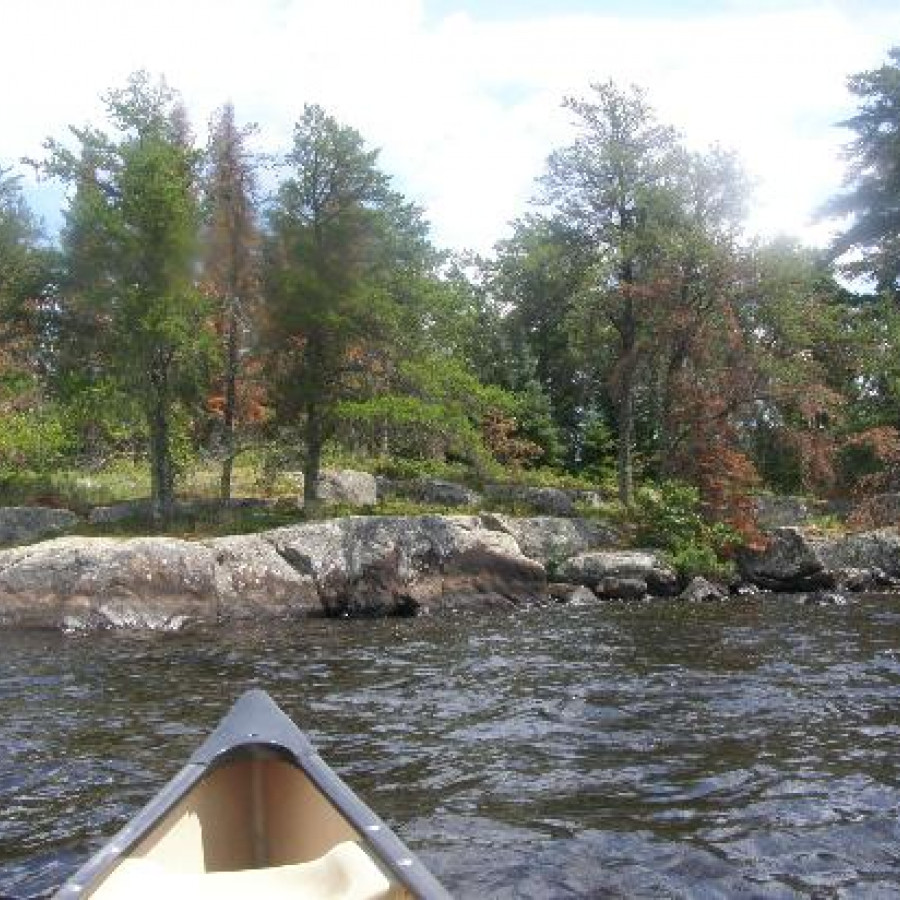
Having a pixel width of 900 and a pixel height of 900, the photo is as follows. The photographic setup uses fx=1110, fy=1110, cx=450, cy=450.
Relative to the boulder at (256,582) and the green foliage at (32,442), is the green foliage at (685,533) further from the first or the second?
the green foliage at (32,442)

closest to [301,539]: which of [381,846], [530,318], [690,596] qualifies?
[690,596]

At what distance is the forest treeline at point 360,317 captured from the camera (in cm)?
2244

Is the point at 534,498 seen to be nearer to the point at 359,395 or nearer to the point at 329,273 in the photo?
the point at 359,395

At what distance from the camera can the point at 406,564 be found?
19844 millimetres

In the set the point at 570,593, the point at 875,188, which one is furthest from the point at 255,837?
the point at 875,188

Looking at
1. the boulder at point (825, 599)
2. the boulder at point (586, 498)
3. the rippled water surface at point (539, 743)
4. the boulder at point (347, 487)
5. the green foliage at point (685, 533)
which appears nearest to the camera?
the rippled water surface at point (539, 743)

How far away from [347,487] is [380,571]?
8183 mm

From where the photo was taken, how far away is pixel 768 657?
1333 cm

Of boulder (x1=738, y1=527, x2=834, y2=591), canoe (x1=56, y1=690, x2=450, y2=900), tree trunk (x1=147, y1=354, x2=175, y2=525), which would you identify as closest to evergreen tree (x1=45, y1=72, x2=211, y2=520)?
tree trunk (x1=147, y1=354, x2=175, y2=525)

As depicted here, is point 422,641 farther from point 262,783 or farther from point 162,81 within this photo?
point 162,81

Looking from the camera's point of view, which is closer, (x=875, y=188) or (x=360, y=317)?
(x=360, y=317)

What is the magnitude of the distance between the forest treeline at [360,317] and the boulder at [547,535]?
6.04ft

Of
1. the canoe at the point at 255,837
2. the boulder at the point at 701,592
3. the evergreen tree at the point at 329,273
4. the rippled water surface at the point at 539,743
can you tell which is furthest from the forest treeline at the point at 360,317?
the canoe at the point at 255,837

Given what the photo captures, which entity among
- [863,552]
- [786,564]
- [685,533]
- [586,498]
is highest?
[586,498]
